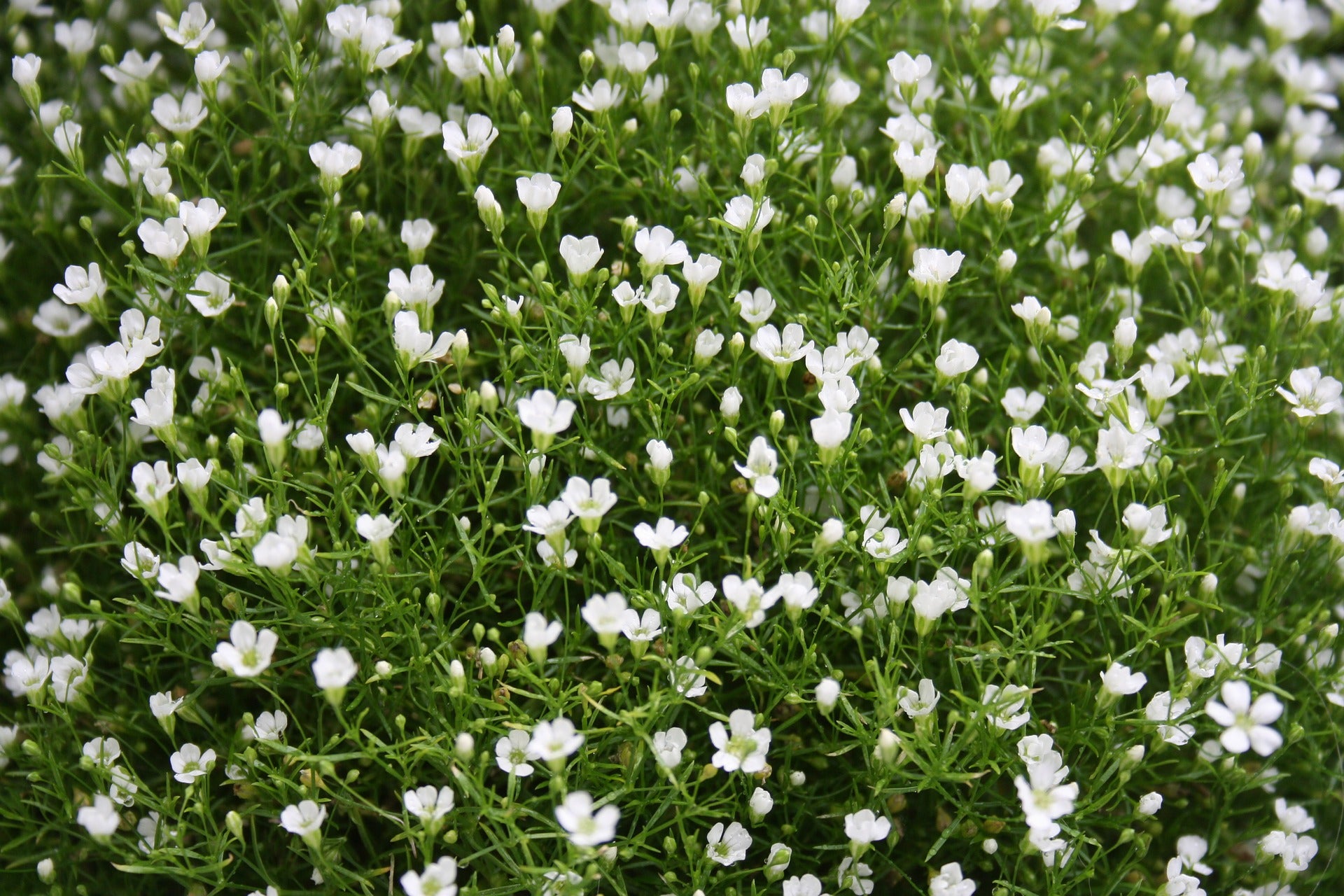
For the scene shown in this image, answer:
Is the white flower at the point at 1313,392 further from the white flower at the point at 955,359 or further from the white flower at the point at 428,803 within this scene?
the white flower at the point at 428,803

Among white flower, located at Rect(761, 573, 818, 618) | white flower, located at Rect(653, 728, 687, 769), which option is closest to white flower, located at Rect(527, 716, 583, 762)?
white flower, located at Rect(653, 728, 687, 769)

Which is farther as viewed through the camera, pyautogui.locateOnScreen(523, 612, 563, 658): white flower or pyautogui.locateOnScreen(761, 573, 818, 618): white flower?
pyautogui.locateOnScreen(761, 573, 818, 618): white flower

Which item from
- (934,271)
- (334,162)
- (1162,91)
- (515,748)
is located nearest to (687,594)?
(515,748)

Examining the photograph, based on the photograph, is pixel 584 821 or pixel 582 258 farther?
pixel 582 258

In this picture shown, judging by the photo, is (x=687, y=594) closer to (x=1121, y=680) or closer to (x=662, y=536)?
(x=662, y=536)

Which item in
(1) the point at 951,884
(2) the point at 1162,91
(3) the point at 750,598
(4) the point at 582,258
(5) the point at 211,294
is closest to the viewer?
(3) the point at 750,598

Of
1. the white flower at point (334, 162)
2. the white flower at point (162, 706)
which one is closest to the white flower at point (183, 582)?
the white flower at point (162, 706)

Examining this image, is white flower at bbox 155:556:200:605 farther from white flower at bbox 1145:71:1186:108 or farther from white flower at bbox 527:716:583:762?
white flower at bbox 1145:71:1186:108
